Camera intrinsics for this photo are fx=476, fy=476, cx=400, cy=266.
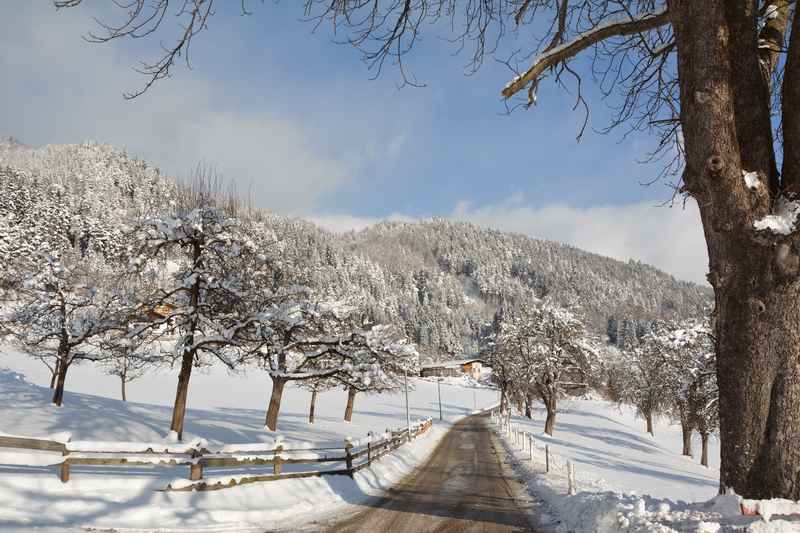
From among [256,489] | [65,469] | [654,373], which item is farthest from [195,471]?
[654,373]

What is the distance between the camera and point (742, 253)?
13.8ft

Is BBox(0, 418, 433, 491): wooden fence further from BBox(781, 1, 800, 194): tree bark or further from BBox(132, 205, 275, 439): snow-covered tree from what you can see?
BBox(781, 1, 800, 194): tree bark

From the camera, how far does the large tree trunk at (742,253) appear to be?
4016 mm

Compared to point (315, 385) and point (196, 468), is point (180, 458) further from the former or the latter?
point (315, 385)

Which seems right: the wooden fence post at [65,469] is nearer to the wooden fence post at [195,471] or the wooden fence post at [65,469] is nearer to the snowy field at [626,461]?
the wooden fence post at [195,471]

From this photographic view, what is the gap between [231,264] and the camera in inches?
692

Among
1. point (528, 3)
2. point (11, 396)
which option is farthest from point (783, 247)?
point (11, 396)

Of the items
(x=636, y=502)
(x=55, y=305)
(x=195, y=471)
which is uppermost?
(x=55, y=305)

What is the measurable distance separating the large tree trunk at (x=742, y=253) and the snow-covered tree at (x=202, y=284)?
14.4m

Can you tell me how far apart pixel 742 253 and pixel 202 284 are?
16304mm

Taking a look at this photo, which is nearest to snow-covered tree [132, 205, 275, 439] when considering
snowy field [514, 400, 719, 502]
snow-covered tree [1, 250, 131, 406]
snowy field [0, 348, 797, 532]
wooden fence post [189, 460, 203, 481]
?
snowy field [0, 348, 797, 532]

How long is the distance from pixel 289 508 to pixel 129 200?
205198mm

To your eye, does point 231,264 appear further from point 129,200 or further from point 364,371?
point 129,200

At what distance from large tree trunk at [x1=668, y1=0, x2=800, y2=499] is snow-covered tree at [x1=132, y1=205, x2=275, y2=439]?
14389mm
